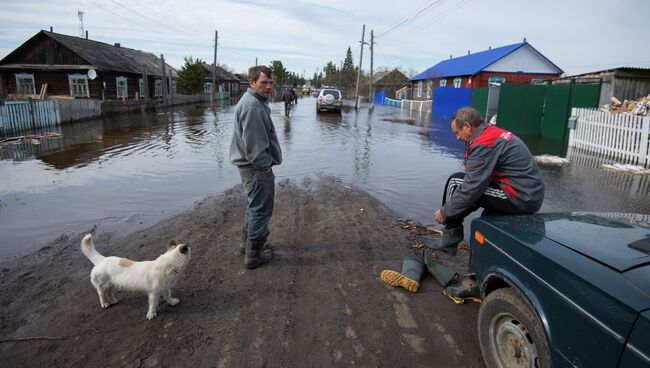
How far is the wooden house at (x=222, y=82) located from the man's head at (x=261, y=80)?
54827 millimetres

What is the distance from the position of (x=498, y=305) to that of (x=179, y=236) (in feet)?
12.6

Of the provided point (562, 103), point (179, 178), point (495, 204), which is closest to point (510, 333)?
point (495, 204)

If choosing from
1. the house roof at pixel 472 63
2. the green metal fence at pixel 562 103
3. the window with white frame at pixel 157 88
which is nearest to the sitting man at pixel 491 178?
the green metal fence at pixel 562 103

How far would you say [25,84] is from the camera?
1200 inches

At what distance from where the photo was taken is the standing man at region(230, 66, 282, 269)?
12.4 feet

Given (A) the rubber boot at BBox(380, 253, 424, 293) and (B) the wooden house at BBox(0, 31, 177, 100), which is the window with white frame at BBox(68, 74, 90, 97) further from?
(A) the rubber boot at BBox(380, 253, 424, 293)

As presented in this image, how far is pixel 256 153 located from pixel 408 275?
1.87 m

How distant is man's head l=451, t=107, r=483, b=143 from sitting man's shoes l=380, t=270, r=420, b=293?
1.38 meters

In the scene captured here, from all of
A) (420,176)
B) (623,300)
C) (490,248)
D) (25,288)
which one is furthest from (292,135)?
(623,300)

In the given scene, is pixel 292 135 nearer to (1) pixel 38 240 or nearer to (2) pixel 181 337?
(1) pixel 38 240

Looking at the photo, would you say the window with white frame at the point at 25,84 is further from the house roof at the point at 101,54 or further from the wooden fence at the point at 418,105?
the wooden fence at the point at 418,105

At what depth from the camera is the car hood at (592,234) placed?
6.35 feet

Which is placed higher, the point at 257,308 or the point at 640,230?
the point at 640,230

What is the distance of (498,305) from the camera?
2.44 m
